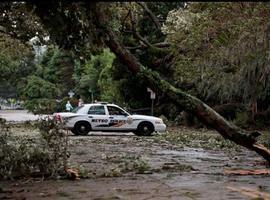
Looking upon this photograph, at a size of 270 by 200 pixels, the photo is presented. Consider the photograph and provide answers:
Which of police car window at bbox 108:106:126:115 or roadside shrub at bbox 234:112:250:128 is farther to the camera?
roadside shrub at bbox 234:112:250:128

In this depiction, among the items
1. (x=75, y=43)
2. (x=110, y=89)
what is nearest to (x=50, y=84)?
(x=110, y=89)

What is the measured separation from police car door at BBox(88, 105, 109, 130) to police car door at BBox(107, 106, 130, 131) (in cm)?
26

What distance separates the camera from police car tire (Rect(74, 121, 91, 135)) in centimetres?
2670

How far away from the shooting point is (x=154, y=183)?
1100 centimetres

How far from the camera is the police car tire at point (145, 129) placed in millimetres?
27016

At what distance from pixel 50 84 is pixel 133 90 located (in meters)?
30.7

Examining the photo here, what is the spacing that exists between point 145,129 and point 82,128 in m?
3.19

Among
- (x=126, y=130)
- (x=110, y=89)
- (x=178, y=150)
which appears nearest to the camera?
(x=178, y=150)

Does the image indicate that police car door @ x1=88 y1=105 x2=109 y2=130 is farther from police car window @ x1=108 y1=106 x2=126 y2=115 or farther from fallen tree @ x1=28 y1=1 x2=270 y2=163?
fallen tree @ x1=28 y1=1 x2=270 y2=163

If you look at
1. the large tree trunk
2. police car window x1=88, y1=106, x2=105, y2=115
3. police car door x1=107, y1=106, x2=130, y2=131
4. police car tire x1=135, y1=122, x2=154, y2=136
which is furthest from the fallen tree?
police car window x1=88, y1=106, x2=105, y2=115

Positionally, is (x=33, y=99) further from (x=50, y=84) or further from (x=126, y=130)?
(x=126, y=130)

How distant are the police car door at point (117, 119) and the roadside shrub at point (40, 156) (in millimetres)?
15033

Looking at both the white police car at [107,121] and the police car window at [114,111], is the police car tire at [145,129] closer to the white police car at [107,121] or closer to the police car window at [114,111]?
the white police car at [107,121]

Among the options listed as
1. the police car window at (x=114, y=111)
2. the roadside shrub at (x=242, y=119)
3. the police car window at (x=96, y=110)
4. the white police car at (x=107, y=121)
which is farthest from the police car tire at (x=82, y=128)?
the roadside shrub at (x=242, y=119)
